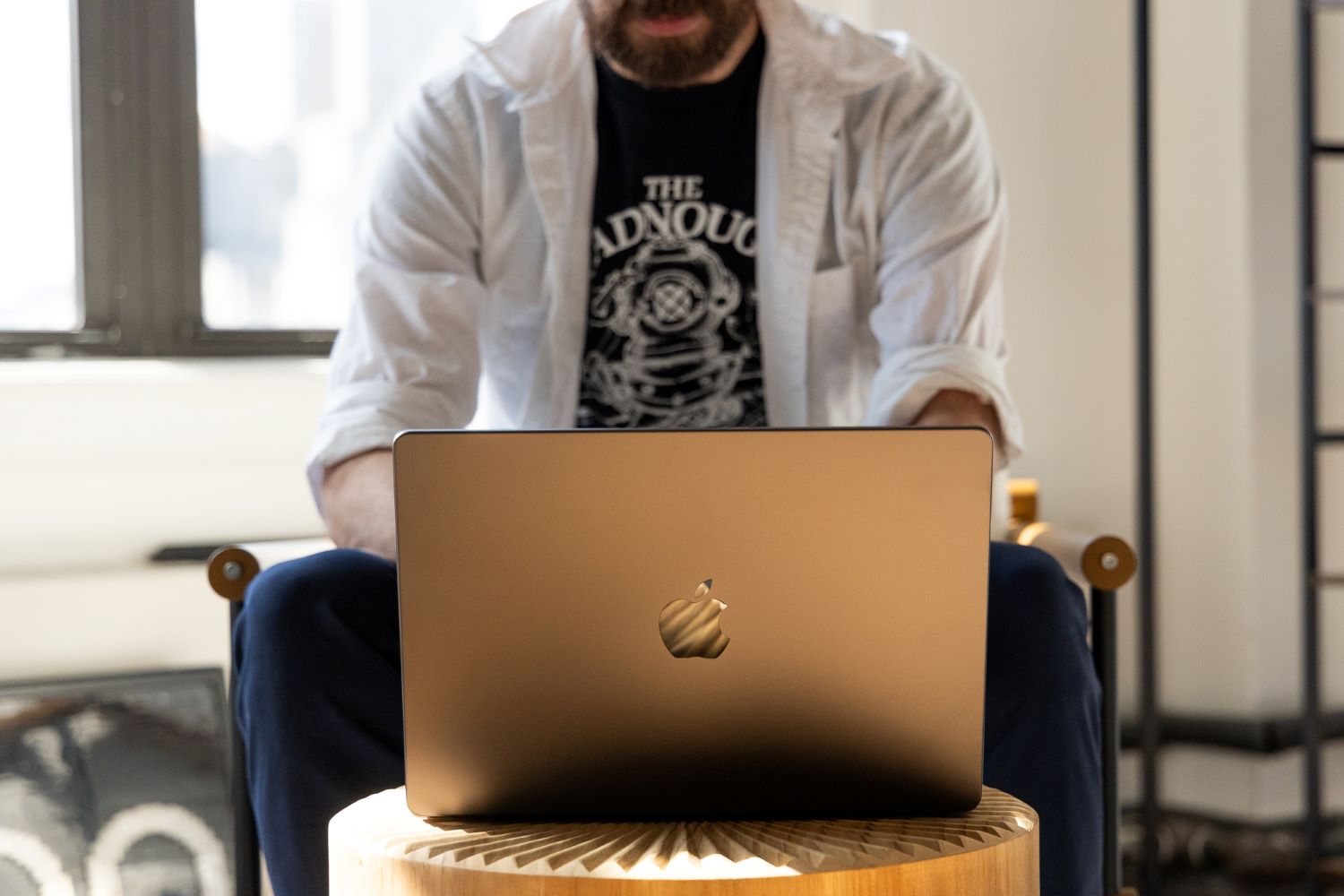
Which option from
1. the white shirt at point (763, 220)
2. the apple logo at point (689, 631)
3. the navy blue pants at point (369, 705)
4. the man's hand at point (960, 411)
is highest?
the white shirt at point (763, 220)

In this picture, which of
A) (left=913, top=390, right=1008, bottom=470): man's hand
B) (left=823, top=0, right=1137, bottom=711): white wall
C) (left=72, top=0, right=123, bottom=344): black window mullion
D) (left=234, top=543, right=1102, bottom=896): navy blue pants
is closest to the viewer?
(left=234, top=543, right=1102, bottom=896): navy blue pants

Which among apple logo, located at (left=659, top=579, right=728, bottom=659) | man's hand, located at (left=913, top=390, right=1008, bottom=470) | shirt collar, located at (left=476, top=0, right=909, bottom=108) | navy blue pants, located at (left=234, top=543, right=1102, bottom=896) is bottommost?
navy blue pants, located at (left=234, top=543, right=1102, bottom=896)

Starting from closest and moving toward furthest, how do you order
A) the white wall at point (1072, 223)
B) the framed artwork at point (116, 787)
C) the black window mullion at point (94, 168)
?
the framed artwork at point (116, 787)
the black window mullion at point (94, 168)
the white wall at point (1072, 223)

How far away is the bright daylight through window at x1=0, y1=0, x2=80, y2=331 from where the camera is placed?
1.79 m

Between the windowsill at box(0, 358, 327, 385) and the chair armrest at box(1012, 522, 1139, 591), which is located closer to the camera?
the chair armrest at box(1012, 522, 1139, 591)

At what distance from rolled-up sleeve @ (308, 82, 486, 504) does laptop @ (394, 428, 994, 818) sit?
666mm

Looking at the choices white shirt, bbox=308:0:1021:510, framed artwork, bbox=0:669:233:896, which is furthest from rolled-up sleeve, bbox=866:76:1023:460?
framed artwork, bbox=0:669:233:896

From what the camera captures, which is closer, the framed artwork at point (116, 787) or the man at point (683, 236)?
the man at point (683, 236)

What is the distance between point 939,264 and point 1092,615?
42 centimetres

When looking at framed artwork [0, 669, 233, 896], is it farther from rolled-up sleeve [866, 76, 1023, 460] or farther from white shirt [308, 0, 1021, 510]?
rolled-up sleeve [866, 76, 1023, 460]

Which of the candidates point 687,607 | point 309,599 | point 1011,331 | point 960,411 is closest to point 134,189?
point 309,599

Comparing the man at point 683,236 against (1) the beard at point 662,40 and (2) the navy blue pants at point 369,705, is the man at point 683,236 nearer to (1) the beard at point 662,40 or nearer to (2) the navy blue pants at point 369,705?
(1) the beard at point 662,40

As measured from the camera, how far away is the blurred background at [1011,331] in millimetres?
1694

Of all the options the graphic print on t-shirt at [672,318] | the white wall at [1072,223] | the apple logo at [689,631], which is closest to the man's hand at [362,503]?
the graphic print on t-shirt at [672,318]
